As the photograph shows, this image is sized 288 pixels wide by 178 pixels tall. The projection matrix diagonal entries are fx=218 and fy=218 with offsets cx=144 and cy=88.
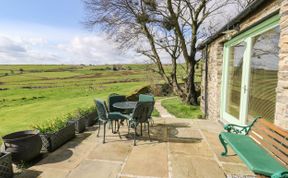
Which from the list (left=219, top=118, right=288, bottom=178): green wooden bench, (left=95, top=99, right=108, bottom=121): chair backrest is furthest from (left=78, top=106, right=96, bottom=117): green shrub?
(left=219, top=118, right=288, bottom=178): green wooden bench

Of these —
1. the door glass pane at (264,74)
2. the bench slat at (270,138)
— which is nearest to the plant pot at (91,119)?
the door glass pane at (264,74)

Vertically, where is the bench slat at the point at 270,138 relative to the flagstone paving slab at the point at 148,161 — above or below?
above

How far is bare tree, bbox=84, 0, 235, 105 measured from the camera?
446 inches

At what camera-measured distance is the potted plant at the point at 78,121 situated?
5.49 meters

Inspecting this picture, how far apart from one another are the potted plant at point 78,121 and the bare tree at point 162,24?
7.17 m

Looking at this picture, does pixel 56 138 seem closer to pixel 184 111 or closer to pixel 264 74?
pixel 264 74

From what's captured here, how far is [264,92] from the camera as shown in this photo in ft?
13.9

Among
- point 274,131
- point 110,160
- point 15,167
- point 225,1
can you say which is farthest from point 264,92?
point 225,1

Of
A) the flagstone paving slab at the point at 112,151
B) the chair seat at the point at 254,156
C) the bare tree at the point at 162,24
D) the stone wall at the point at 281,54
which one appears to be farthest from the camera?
the bare tree at the point at 162,24

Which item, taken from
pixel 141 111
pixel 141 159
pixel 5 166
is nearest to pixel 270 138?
pixel 141 159

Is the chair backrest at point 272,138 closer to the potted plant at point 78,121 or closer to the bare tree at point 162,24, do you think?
the potted plant at point 78,121

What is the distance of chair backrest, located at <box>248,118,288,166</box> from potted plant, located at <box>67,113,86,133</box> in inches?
156

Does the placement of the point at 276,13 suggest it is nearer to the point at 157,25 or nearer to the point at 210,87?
the point at 210,87

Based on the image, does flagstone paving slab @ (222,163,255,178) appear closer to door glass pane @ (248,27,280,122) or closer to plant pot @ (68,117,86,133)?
door glass pane @ (248,27,280,122)
